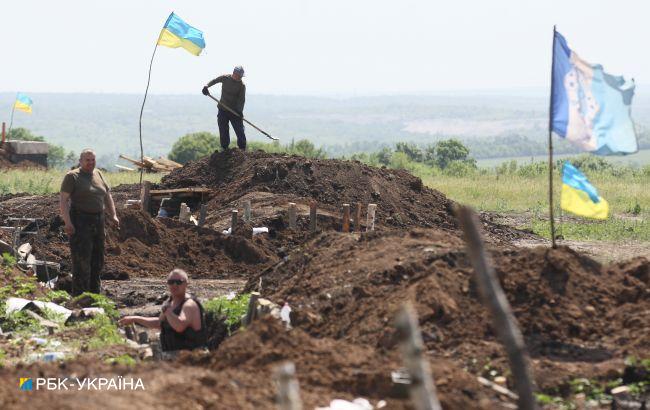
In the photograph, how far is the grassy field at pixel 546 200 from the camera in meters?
25.4

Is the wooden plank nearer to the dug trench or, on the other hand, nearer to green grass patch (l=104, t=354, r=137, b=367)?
the dug trench

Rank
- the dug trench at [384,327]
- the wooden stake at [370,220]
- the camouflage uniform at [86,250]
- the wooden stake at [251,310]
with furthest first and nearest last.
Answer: the wooden stake at [370,220] < the camouflage uniform at [86,250] < the wooden stake at [251,310] < the dug trench at [384,327]

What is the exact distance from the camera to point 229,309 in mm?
13031

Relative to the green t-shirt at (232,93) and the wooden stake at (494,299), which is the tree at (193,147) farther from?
the wooden stake at (494,299)

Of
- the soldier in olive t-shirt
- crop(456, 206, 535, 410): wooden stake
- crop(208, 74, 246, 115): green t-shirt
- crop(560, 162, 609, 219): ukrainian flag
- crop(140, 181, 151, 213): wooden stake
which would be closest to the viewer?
crop(456, 206, 535, 410): wooden stake

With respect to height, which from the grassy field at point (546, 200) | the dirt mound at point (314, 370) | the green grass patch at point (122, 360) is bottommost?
the grassy field at point (546, 200)

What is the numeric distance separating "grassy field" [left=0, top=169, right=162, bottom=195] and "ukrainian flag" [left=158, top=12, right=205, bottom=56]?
8.68 metres

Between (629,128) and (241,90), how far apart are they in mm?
15834

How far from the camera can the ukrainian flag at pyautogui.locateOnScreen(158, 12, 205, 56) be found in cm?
2488

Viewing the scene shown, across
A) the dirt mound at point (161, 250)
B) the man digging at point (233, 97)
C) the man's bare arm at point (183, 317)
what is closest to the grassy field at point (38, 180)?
the man digging at point (233, 97)

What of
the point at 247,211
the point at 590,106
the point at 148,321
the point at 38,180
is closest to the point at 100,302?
the point at 148,321

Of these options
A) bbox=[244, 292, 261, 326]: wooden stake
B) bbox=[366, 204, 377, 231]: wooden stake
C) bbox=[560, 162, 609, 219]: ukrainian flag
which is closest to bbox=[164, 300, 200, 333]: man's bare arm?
bbox=[244, 292, 261, 326]: wooden stake

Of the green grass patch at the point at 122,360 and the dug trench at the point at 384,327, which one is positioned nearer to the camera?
the dug trench at the point at 384,327

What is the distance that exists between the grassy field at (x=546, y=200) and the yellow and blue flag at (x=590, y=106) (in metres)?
12.7
